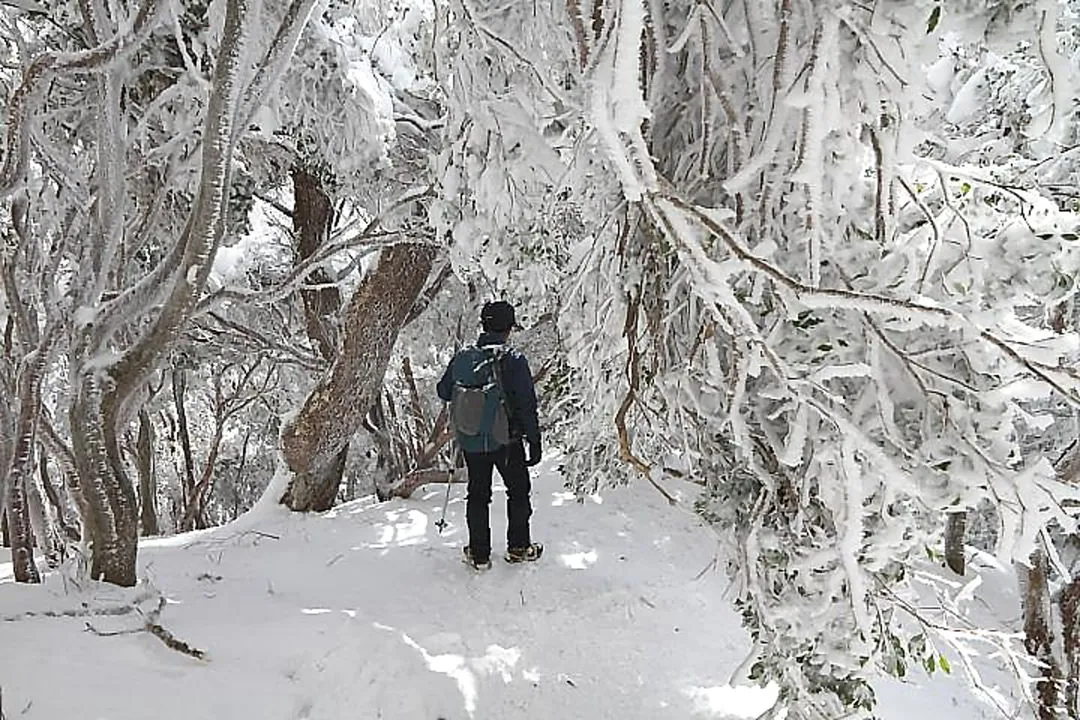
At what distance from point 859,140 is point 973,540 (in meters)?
13.7

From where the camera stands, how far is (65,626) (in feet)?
11.7

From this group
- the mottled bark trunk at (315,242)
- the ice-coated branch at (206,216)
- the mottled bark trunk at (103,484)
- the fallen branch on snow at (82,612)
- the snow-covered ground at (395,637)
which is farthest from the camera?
the mottled bark trunk at (315,242)

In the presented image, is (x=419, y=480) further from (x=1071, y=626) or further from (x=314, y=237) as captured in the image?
(x=1071, y=626)

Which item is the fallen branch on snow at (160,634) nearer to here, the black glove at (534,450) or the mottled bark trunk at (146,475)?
the black glove at (534,450)

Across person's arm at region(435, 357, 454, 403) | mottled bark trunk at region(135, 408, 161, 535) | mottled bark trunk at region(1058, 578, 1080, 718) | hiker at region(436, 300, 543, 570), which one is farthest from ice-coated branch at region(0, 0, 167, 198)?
mottled bark trunk at region(135, 408, 161, 535)

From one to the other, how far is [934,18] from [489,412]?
3.39m

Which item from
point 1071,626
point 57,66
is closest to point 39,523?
point 57,66

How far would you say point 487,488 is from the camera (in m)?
5.06

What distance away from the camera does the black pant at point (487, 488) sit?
16.5 ft

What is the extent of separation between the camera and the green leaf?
1.87 m

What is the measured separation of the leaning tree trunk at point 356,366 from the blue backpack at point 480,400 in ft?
4.25

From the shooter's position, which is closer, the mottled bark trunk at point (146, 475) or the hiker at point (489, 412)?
Answer: the hiker at point (489, 412)

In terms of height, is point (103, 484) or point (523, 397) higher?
point (523, 397)

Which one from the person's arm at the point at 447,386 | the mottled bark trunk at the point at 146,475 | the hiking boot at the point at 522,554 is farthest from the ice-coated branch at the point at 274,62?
the mottled bark trunk at the point at 146,475
